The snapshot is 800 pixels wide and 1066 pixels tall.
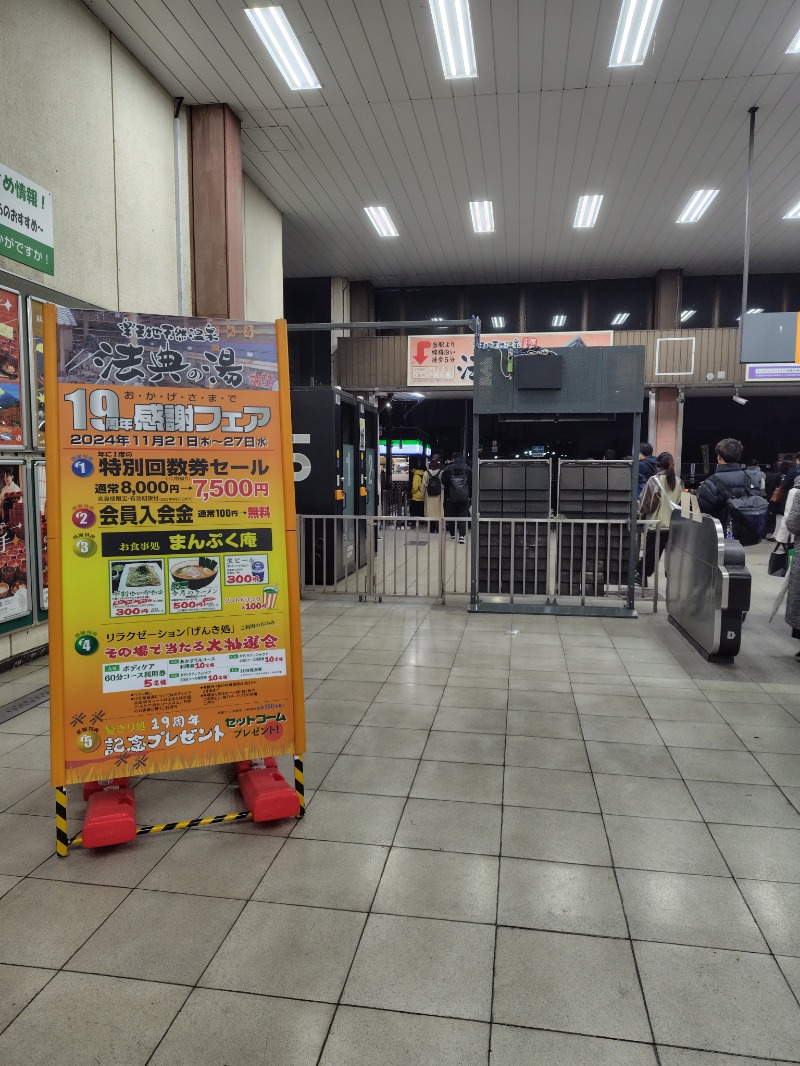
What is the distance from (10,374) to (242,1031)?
4.50m

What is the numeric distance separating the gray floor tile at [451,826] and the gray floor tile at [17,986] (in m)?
1.29

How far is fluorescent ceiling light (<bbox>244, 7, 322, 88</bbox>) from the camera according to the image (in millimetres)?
5355

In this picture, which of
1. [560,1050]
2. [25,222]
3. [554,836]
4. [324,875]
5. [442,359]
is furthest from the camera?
[442,359]

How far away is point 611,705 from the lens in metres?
4.12

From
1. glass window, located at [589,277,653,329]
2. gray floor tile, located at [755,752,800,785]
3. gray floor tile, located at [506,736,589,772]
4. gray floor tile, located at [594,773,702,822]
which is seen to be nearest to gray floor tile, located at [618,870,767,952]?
gray floor tile, located at [594,773,702,822]

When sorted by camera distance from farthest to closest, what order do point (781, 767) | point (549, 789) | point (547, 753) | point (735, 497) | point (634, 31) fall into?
point (735, 497) < point (634, 31) < point (547, 753) < point (781, 767) < point (549, 789)

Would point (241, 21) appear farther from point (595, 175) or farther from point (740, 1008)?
point (740, 1008)

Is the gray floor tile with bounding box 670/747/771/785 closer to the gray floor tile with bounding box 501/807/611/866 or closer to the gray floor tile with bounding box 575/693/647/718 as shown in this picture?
the gray floor tile with bounding box 575/693/647/718

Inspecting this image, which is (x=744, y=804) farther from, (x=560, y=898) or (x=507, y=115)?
(x=507, y=115)

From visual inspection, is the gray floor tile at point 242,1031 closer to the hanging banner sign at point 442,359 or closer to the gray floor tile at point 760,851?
the gray floor tile at point 760,851

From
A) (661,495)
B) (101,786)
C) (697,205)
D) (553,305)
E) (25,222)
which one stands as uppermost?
(697,205)

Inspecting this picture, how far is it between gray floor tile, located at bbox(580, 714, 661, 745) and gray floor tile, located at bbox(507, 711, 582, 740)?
0.21ft

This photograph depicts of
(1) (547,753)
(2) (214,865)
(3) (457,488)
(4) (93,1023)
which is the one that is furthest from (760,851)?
(3) (457,488)

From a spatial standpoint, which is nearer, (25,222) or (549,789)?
(549,789)
